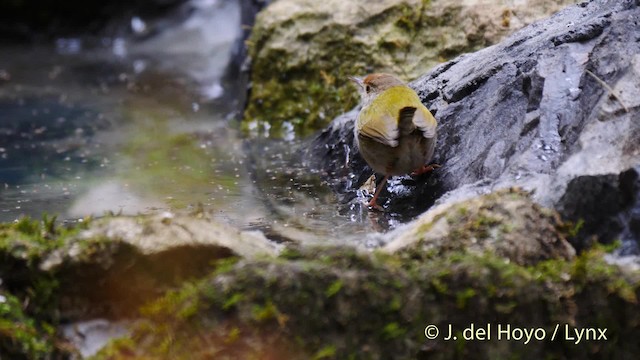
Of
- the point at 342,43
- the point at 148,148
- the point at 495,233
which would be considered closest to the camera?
the point at 495,233

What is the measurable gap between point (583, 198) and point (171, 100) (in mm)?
6643

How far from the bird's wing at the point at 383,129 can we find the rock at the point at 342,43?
8.96 ft

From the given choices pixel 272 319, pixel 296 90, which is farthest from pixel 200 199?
pixel 296 90

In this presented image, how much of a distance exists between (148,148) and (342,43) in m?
2.25

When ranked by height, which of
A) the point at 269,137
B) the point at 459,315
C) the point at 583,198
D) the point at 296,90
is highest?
the point at 296,90

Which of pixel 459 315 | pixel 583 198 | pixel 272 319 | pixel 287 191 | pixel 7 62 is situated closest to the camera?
pixel 272 319

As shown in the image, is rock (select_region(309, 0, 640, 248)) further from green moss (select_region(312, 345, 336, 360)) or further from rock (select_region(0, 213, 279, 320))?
rock (select_region(0, 213, 279, 320))

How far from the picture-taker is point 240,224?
4652 millimetres

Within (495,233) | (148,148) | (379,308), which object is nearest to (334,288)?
(379,308)

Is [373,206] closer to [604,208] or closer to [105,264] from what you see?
[604,208]

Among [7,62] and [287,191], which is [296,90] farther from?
[7,62]

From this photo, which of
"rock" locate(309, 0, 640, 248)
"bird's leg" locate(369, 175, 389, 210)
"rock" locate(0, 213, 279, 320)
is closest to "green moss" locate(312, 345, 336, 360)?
"rock" locate(0, 213, 279, 320)

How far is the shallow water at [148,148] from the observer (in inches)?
199

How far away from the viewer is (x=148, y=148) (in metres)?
7.08
